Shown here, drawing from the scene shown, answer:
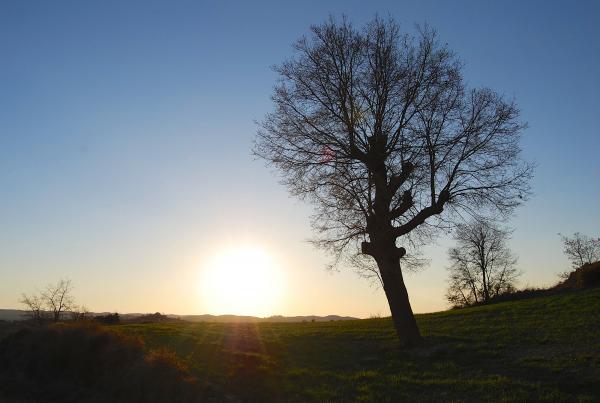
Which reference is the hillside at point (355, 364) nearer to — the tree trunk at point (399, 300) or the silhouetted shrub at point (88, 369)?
the silhouetted shrub at point (88, 369)

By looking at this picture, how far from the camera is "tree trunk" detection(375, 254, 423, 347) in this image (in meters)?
18.9

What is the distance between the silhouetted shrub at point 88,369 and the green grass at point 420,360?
4.69 ft

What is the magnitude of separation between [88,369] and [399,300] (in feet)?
36.3

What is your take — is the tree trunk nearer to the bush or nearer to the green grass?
the green grass

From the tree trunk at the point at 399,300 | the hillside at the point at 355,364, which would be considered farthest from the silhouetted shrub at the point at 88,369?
the tree trunk at the point at 399,300

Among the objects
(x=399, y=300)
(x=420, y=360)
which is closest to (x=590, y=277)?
(x=399, y=300)

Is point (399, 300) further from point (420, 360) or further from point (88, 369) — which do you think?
point (88, 369)

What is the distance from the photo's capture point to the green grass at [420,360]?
1231 centimetres

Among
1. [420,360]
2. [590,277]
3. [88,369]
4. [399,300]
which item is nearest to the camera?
[88,369]

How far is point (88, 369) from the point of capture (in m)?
14.7

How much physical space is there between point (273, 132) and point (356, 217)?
15.7 feet

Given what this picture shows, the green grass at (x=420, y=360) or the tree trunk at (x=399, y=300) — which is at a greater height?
the tree trunk at (x=399, y=300)

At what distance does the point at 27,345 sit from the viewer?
642 inches

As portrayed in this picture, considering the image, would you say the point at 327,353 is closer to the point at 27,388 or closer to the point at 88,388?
the point at 88,388
